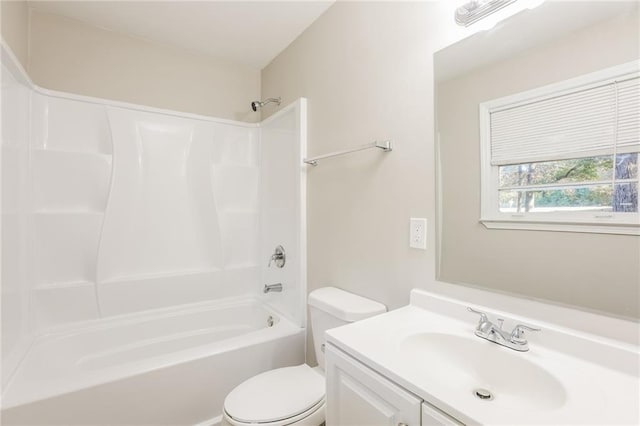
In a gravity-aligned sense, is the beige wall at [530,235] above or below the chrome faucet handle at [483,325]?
above

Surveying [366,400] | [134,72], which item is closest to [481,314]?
[366,400]

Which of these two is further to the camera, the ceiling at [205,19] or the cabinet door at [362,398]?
the ceiling at [205,19]

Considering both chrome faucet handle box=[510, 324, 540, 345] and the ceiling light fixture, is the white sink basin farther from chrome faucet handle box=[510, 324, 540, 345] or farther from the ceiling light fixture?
the ceiling light fixture

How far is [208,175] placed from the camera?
2.37 metres

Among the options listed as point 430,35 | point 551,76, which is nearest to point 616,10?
point 551,76

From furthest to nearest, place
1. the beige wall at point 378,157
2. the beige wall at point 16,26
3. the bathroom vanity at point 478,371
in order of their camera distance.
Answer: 1. the beige wall at point 16,26
2. the beige wall at point 378,157
3. the bathroom vanity at point 478,371

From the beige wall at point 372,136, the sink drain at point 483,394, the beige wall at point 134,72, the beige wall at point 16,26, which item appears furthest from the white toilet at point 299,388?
the beige wall at point 16,26

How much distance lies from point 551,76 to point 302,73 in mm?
1489

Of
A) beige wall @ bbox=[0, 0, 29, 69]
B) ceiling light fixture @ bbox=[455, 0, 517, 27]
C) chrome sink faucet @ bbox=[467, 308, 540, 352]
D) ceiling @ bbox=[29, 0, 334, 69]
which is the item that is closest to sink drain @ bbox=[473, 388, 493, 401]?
chrome sink faucet @ bbox=[467, 308, 540, 352]

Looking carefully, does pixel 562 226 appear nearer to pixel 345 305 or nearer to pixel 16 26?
pixel 345 305

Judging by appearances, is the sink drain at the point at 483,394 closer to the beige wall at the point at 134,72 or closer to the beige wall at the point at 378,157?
the beige wall at the point at 378,157

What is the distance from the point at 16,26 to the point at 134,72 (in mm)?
622

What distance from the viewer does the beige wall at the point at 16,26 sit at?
142 cm

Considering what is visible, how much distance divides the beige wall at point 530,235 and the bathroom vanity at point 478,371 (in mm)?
79
